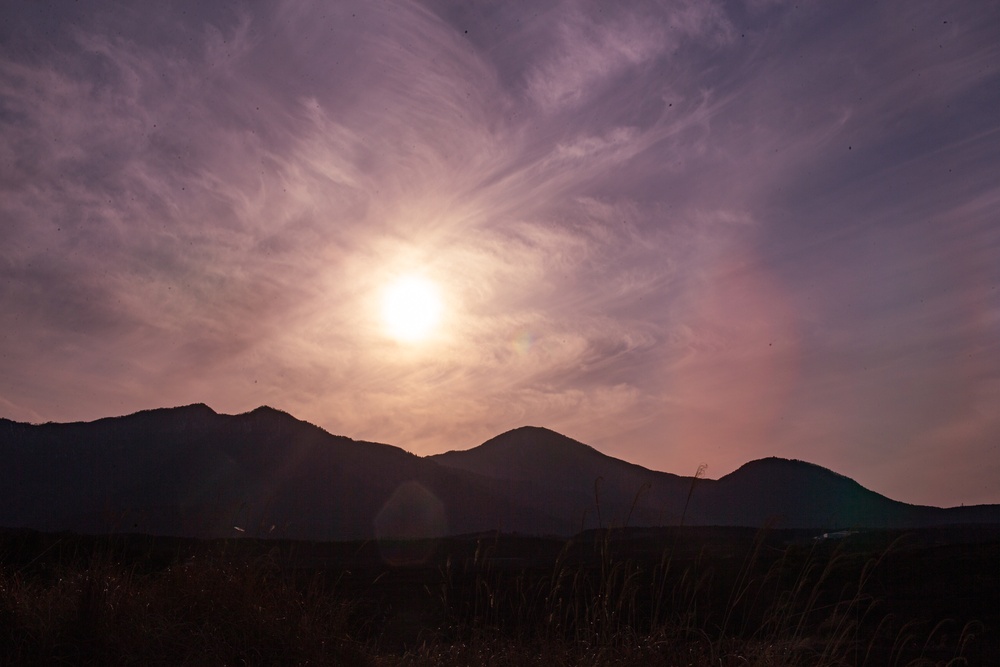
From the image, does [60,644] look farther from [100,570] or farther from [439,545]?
[439,545]

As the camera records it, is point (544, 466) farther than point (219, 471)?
Yes

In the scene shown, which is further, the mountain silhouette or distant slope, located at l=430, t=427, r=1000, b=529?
distant slope, located at l=430, t=427, r=1000, b=529

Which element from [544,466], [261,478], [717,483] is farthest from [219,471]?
[717,483]

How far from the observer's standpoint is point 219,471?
75.6 m

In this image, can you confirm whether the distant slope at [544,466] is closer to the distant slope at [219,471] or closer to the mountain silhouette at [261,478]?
the mountain silhouette at [261,478]

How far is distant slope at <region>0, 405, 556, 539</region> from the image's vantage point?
234 feet

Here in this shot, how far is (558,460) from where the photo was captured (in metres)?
112

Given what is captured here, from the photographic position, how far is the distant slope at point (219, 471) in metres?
71.4

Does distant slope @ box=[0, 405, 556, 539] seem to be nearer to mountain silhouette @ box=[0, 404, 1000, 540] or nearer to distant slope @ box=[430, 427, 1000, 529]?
mountain silhouette @ box=[0, 404, 1000, 540]

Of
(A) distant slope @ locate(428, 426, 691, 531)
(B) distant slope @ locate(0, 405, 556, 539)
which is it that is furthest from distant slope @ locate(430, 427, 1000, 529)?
(B) distant slope @ locate(0, 405, 556, 539)

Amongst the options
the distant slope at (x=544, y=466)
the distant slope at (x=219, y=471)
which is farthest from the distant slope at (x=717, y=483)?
the distant slope at (x=219, y=471)

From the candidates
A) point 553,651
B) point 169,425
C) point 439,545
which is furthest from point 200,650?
point 169,425

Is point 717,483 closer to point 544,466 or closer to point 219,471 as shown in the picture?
point 544,466

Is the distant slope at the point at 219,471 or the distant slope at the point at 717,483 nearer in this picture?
the distant slope at the point at 219,471
